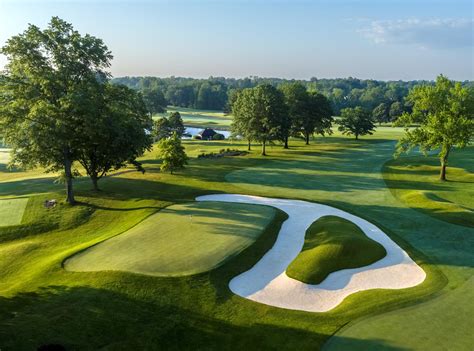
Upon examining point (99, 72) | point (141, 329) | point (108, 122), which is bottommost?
point (141, 329)

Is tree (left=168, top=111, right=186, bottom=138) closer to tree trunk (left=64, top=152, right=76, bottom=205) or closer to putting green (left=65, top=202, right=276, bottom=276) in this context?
tree trunk (left=64, top=152, right=76, bottom=205)

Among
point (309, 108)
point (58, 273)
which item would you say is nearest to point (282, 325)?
point (58, 273)

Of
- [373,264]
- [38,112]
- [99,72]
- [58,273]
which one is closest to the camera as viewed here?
[58,273]

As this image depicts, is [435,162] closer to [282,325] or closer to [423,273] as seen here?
[423,273]

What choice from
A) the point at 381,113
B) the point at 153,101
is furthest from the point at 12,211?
the point at 381,113

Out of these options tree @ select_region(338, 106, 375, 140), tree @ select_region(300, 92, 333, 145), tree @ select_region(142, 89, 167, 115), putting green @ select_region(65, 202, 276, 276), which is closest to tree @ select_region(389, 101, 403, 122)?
tree @ select_region(338, 106, 375, 140)

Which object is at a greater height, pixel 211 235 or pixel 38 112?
pixel 38 112

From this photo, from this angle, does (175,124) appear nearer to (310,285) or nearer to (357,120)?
(357,120)
